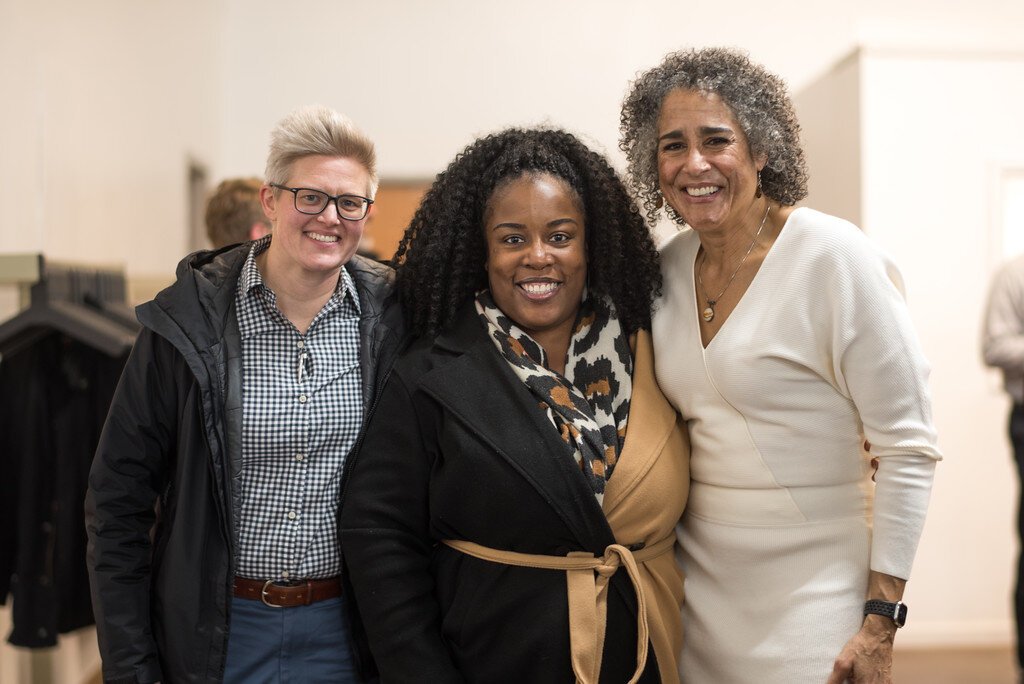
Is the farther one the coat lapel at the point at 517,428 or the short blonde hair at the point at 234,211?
the short blonde hair at the point at 234,211

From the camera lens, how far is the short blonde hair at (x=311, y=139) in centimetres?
165

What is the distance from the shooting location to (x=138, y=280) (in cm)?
316

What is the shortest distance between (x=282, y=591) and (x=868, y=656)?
41.0 inches

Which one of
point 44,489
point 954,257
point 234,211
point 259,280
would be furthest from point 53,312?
point 954,257

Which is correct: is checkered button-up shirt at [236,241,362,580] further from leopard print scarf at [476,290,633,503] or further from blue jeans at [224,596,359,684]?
leopard print scarf at [476,290,633,503]

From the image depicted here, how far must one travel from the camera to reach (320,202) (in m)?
1.67

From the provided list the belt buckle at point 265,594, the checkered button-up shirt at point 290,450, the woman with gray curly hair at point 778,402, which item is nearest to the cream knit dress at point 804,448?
the woman with gray curly hair at point 778,402

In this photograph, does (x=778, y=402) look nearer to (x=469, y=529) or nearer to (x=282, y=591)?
(x=469, y=529)

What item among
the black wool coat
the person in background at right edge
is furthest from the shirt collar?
the person in background at right edge

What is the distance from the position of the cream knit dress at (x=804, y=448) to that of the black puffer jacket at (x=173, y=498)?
86cm

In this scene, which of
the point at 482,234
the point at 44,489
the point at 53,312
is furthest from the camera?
the point at 44,489

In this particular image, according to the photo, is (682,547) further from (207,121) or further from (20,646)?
(207,121)

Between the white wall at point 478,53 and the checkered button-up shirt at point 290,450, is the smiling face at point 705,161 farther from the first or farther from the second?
the white wall at point 478,53

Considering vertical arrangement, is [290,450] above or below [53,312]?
below
